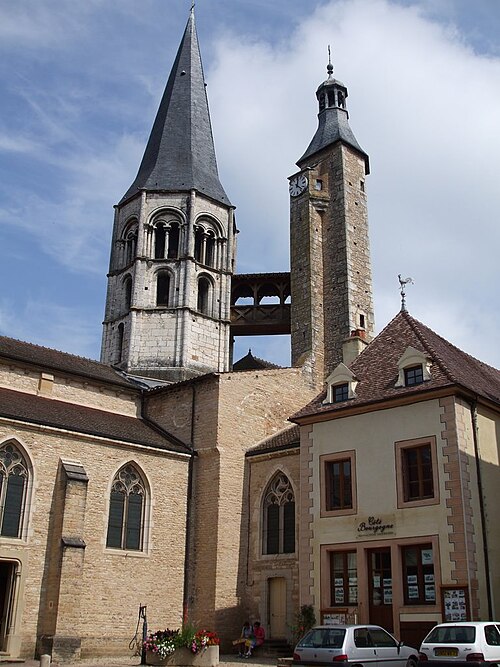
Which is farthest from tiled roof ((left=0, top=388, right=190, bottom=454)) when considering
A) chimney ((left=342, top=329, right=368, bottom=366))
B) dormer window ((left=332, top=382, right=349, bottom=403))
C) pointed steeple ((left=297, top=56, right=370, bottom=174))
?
pointed steeple ((left=297, top=56, right=370, bottom=174))

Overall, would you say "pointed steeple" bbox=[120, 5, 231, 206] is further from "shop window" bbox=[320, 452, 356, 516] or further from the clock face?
"shop window" bbox=[320, 452, 356, 516]

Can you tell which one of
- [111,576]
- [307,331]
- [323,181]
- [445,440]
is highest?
[323,181]

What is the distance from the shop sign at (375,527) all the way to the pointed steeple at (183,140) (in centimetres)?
2147

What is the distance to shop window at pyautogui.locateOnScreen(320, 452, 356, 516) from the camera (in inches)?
733

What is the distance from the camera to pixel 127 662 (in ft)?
59.6

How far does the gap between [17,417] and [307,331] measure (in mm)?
14434

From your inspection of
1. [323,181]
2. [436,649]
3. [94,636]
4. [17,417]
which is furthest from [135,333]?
[436,649]

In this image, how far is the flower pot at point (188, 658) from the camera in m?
16.5

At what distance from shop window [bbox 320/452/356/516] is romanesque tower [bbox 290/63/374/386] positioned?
9.33 metres

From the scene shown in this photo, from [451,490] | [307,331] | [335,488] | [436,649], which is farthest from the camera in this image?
[307,331]

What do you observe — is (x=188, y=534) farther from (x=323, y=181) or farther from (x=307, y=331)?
(x=323, y=181)

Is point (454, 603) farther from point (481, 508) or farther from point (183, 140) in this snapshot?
point (183, 140)

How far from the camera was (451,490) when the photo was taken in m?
16.6

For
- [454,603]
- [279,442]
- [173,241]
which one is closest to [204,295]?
[173,241]
